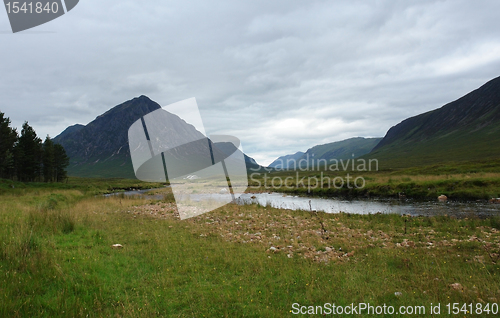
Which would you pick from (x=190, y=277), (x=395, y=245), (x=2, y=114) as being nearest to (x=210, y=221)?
(x=190, y=277)

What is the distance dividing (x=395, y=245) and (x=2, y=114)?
2734 inches

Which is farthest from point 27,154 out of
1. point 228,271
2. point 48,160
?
point 228,271

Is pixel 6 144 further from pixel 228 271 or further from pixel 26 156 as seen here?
pixel 228 271

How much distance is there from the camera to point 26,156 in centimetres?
5553

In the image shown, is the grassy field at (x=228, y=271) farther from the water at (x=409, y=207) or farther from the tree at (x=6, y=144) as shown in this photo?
the tree at (x=6, y=144)

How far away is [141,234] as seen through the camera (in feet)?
38.4

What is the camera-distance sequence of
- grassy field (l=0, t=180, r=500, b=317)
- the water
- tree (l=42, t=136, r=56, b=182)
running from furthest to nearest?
1. tree (l=42, t=136, r=56, b=182)
2. the water
3. grassy field (l=0, t=180, r=500, b=317)

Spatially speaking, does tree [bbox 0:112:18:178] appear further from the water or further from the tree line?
the water

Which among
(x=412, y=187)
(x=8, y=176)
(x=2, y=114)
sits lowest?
(x=412, y=187)

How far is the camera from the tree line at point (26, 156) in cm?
5056

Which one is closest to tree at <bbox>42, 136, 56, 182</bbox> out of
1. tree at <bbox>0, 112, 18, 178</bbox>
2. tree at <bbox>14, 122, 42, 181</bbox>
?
tree at <bbox>14, 122, 42, 181</bbox>

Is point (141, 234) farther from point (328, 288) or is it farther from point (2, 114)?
point (2, 114)

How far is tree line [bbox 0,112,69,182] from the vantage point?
166 ft

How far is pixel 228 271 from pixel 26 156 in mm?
68474
